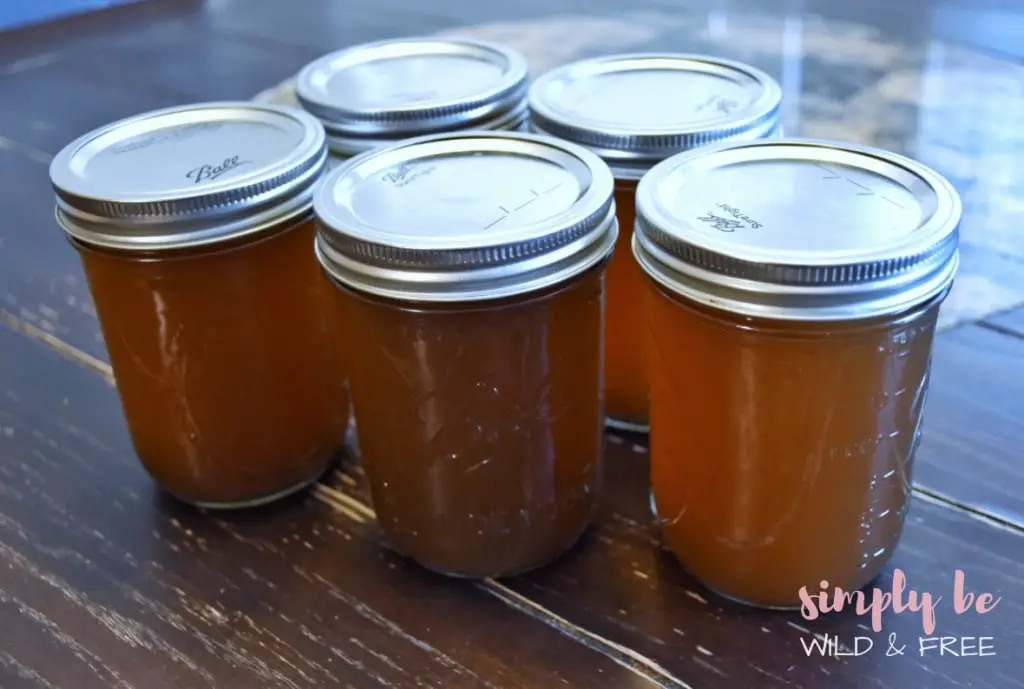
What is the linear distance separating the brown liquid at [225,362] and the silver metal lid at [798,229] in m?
0.22

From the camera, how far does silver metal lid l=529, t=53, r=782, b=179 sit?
681mm

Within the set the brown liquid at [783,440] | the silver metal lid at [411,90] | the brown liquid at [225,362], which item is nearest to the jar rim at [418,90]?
the silver metal lid at [411,90]

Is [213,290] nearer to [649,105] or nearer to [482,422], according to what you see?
[482,422]

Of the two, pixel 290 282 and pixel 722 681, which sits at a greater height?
pixel 290 282

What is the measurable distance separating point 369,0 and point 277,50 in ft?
1.04

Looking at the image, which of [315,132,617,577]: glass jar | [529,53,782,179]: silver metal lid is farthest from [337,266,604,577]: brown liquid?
[529,53,782,179]: silver metal lid

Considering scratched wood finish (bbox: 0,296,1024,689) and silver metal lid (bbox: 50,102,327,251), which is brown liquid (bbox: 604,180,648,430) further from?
silver metal lid (bbox: 50,102,327,251)

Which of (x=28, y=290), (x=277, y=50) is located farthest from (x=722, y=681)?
(x=277, y=50)

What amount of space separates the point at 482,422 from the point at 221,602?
0.20 m

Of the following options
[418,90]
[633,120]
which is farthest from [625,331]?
[418,90]

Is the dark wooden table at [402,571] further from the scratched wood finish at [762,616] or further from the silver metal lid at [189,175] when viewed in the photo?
the silver metal lid at [189,175]

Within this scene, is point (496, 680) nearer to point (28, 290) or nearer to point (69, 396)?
point (69, 396)

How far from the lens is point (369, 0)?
73.7 inches

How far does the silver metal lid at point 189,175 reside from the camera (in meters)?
0.61
